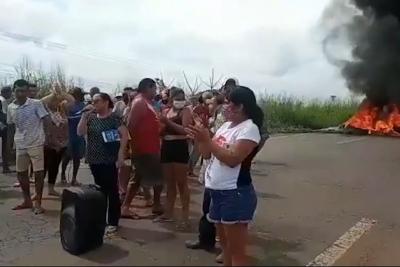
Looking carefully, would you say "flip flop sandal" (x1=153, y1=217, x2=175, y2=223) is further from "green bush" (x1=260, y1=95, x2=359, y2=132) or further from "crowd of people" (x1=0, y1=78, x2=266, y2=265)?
"green bush" (x1=260, y1=95, x2=359, y2=132)

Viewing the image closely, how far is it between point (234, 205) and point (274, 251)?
1.67 metres

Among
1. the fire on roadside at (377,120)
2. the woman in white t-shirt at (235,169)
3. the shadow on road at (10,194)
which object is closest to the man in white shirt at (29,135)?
the shadow on road at (10,194)

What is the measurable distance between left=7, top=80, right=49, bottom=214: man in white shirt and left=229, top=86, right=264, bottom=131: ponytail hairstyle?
12.5 feet

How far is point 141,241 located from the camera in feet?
19.8

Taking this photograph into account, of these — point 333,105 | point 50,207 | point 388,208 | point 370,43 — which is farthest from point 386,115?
point 50,207

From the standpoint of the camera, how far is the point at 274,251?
19.1 ft

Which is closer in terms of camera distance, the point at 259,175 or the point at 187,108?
the point at 187,108

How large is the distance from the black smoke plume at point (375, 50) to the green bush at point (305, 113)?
321cm

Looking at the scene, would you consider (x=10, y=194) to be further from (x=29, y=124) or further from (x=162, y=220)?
(x=162, y=220)

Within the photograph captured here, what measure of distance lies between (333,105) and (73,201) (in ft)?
97.2

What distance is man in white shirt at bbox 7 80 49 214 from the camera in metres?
7.51

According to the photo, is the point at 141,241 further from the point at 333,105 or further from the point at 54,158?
the point at 333,105

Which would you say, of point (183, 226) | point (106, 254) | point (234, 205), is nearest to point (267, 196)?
point (183, 226)

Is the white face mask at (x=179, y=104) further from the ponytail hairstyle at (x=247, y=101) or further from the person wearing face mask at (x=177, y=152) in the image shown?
the ponytail hairstyle at (x=247, y=101)
